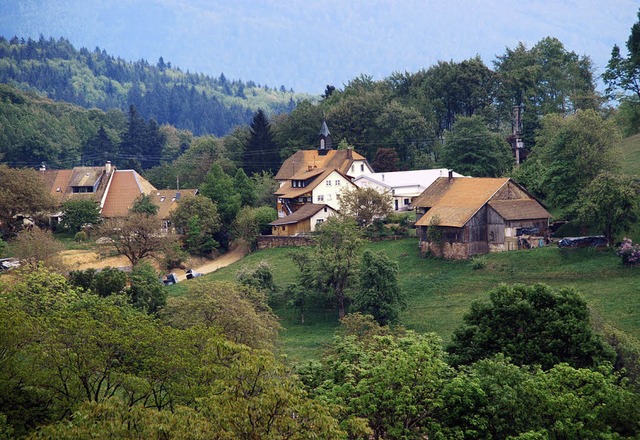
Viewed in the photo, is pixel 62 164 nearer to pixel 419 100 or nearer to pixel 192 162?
pixel 192 162

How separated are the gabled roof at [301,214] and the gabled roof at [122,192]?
14.0m

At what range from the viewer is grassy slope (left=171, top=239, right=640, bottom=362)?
4069 centimetres

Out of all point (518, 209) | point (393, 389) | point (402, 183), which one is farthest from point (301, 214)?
point (393, 389)

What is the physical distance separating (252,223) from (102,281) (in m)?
19.6

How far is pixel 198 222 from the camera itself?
6544 centimetres

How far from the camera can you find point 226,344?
82.0 ft

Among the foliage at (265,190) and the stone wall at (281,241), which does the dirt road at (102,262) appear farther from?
the foliage at (265,190)

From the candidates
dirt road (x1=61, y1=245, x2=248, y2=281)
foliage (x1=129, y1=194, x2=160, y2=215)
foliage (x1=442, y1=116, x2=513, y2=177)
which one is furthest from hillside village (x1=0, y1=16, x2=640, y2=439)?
dirt road (x1=61, y1=245, x2=248, y2=281)

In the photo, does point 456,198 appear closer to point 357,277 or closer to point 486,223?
point 486,223

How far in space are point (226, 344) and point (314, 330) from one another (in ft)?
70.1

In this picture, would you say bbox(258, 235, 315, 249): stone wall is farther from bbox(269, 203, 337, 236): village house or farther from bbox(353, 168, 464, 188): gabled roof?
bbox(353, 168, 464, 188): gabled roof

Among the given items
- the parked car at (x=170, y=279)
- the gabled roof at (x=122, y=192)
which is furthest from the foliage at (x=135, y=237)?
the gabled roof at (x=122, y=192)

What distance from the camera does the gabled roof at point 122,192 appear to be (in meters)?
74.2

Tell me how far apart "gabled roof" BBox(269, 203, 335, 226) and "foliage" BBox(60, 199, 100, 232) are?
15.2 meters
